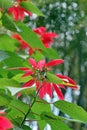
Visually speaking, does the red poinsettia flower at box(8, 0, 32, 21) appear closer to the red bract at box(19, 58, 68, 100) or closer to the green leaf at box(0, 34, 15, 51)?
the green leaf at box(0, 34, 15, 51)

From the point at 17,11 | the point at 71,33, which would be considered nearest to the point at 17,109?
the point at 17,11

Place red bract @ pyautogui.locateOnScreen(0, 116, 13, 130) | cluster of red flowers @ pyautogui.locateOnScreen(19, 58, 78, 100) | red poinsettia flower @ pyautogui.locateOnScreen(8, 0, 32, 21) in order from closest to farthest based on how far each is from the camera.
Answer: red bract @ pyautogui.locateOnScreen(0, 116, 13, 130) → cluster of red flowers @ pyautogui.locateOnScreen(19, 58, 78, 100) → red poinsettia flower @ pyautogui.locateOnScreen(8, 0, 32, 21)

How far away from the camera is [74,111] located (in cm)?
64

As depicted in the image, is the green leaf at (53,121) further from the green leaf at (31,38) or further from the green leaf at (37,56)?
the green leaf at (37,56)

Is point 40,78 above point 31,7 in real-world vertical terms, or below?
below

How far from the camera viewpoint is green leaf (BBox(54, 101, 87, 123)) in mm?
639

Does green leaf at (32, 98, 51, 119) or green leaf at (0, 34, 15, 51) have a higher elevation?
green leaf at (0, 34, 15, 51)

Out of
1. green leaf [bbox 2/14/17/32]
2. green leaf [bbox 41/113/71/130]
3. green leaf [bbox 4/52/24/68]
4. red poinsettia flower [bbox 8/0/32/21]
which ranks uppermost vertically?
red poinsettia flower [bbox 8/0/32/21]

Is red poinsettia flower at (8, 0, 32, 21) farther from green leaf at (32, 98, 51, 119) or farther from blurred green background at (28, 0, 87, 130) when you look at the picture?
blurred green background at (28, 0, 87, 130)

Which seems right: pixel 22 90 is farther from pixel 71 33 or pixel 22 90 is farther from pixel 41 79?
pixel 71 33

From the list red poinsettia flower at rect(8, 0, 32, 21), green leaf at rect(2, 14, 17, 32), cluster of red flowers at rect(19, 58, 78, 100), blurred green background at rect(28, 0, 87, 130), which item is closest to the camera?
cluster of red flowers at rect(19, 58, 78, 100)

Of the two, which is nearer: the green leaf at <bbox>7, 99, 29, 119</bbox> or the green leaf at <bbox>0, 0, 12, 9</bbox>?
the green leaf at <bbox>7, 99, 29, 119</bbox>

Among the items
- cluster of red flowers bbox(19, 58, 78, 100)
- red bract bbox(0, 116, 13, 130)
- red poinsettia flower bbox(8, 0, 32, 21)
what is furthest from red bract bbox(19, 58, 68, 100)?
red poinsettia flower bbox(8, 0, 32, 21)

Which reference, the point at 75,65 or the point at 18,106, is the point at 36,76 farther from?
the point at 75,65
